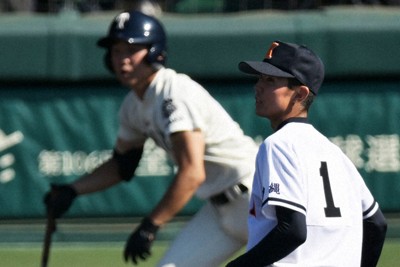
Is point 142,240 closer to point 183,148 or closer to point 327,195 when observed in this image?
point 183,148

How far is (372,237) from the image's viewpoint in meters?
4.27

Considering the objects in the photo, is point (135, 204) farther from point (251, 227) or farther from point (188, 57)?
point (251, 227)

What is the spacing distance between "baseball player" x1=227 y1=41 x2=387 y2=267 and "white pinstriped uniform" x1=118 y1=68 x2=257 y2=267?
1.48m

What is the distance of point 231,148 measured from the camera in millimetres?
5727

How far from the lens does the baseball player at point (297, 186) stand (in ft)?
12.3

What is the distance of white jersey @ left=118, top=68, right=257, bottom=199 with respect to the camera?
5586 millimetres

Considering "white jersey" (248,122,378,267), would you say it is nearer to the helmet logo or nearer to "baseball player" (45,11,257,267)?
"baseball player" (45,11,257,267)

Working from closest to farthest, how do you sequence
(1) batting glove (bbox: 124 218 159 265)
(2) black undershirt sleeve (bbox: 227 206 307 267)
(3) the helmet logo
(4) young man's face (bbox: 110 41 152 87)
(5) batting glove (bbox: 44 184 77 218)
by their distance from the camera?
1. (2) black undershirt sleeve (bbox: 227 206 307 267)
2. (1) batting glove (bbox: 124 218 159 265)
3. (4) young man's face (bbox: 110 41 152 87)
4. (3) the helmet logo
5. (5) batting glove (bbox: 44 184 77 218)

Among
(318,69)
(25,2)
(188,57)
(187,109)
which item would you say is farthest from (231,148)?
(25,2)

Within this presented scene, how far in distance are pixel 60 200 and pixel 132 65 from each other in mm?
820

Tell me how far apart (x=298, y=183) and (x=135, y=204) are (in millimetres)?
6553

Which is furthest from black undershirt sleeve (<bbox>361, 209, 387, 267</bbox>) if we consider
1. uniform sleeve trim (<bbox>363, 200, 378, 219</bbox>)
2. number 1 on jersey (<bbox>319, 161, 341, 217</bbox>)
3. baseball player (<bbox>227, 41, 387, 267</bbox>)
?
number 1 on jersey (<bbox>319, 161, 341, 217</bbox>)

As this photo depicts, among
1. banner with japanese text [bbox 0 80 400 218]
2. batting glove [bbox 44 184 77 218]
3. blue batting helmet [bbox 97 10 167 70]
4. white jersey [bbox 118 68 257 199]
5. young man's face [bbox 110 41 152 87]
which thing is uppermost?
blue batting helmet [bbox 97 10 167 70]

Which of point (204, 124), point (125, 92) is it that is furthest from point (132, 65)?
point (125, 92)
